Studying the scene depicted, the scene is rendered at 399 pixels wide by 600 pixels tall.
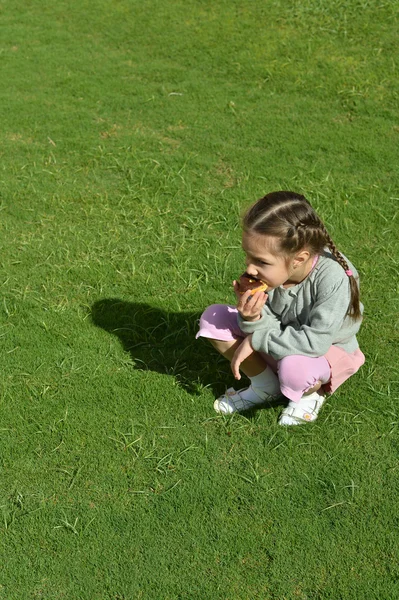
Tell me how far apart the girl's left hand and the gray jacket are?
3cm

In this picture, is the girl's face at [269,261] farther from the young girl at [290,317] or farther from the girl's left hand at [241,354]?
the girl's left hand at [241,354]

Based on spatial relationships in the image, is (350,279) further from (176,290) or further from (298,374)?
(176,290)

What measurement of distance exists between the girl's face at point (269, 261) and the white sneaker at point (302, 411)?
0.62 meters

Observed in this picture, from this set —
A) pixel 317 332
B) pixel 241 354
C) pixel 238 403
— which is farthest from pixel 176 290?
pixel 317 332

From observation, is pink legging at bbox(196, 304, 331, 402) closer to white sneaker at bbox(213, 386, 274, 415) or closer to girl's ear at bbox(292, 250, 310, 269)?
white sneaker at bbox(213, 386, 274, 415)

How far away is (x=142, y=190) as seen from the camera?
5520 mm

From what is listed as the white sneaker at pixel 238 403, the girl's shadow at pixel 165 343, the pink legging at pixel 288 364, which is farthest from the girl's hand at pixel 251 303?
the girl's shadow at pixel 165 343

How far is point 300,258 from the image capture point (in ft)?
11.4

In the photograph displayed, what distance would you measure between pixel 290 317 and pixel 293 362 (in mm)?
317

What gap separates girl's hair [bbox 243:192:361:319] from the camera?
3.39m

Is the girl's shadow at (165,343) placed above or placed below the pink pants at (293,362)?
below

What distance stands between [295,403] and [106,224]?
206 centimetres

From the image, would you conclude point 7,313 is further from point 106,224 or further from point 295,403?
point 295,403

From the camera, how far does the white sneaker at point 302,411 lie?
375cm
